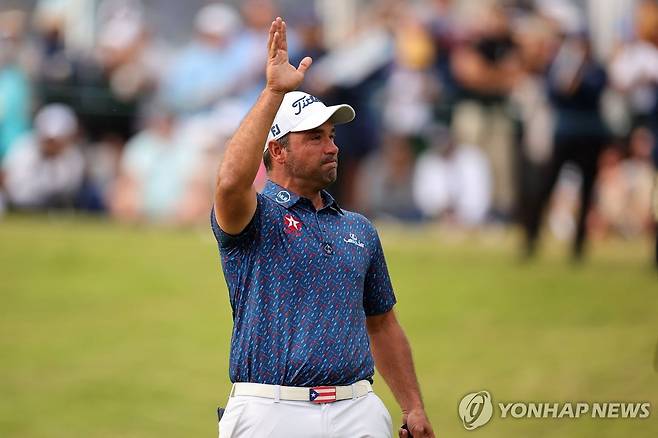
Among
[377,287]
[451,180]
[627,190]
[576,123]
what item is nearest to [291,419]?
[377,287]

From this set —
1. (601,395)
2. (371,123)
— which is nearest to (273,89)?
(601,395)

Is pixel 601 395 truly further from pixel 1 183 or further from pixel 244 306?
pixel 1 183

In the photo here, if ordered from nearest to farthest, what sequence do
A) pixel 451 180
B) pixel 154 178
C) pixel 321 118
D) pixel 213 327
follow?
pixel 321 118, pixel 213 327, pixel 154 178, pixel 451 180

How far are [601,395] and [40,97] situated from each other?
9683mm

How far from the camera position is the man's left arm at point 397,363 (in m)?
5.29

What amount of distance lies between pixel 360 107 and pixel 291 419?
510 inches

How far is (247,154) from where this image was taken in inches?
186

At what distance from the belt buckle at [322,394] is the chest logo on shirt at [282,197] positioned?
0.71 m

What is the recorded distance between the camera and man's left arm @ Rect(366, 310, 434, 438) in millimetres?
5293

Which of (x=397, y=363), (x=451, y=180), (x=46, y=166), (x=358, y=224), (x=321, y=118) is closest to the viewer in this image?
(x=321, y=118)

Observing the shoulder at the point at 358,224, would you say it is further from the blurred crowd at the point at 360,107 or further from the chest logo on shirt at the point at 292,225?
the blurred crowd at the point at 360,107

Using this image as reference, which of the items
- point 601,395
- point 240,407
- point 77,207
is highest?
point 77,207

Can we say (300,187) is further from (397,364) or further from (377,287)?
(397,364)

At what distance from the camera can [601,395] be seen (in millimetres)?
11219
